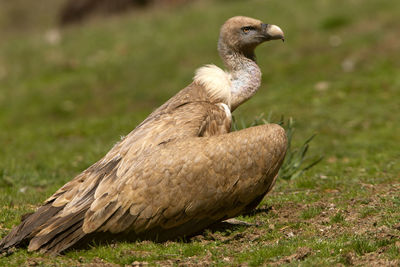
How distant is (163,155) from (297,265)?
168 cm

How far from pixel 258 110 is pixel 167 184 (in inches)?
388

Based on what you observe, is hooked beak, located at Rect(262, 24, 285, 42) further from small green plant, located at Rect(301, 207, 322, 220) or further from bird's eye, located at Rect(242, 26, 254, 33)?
small green plant, located at Rect(301, 207, 322, 220)

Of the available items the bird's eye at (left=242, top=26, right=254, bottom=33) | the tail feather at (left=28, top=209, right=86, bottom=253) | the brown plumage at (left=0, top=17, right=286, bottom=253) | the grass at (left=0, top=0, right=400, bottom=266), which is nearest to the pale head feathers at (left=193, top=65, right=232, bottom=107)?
the brown plumage at (left=0, top=17, right=286, bottom=253)

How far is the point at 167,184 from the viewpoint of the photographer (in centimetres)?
657

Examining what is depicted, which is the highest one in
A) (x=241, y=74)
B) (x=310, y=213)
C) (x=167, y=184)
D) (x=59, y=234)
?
(x=241, y=74)

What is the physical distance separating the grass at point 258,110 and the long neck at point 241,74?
1.43 metres

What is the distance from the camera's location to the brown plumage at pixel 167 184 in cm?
654

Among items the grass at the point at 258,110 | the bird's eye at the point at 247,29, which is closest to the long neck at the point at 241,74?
the bird's eye at the point at 247,29

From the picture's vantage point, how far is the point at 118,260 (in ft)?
21.2

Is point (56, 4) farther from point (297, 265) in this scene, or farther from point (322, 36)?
point (297, 265)

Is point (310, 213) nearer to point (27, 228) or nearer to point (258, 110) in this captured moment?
point (27, 228)

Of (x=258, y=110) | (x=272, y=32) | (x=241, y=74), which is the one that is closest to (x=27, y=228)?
(x=241, y=74)

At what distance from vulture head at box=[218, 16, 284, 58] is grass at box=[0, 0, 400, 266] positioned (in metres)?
1.99

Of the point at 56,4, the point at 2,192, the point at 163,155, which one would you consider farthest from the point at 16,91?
the point at 56,4
